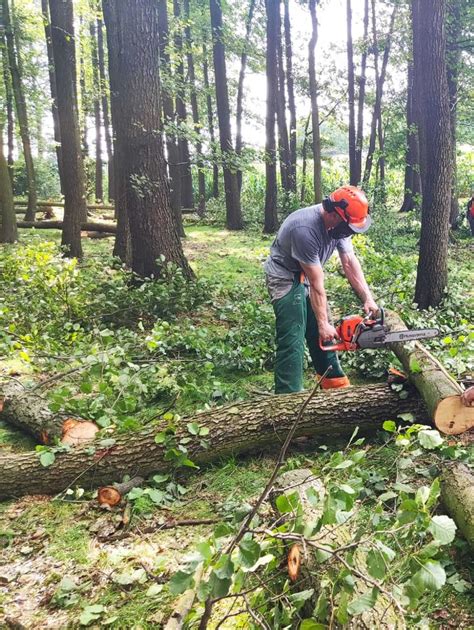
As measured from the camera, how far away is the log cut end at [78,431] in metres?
3.36

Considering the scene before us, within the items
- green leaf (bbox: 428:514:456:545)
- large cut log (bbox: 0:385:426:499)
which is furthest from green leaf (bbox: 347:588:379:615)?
large cut log (bbox: 0:385:426:499)

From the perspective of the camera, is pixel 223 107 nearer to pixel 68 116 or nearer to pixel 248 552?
pixel 68 116

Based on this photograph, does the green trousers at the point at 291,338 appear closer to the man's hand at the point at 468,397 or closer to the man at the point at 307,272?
the man at the point at 307,272

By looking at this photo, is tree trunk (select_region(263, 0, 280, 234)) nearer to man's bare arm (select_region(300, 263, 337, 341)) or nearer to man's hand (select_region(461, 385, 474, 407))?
man's bare arm (select_region(300, 263, 337, 341))

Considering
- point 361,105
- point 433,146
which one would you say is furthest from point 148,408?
point 361,105

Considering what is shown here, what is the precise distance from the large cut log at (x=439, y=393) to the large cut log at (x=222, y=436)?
0.27 meters

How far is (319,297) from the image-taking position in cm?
355

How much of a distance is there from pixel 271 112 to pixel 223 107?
1.60 metres

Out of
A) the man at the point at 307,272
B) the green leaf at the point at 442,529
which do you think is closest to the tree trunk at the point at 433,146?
the man at the point at 307,272

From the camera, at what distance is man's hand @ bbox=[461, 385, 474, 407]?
9.07 ft

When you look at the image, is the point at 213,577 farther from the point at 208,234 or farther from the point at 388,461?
the point at 208,234

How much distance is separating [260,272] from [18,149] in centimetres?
2439

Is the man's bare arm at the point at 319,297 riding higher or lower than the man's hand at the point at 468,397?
higher

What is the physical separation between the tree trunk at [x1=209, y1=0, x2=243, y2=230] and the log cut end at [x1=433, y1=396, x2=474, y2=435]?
10.5 meters
